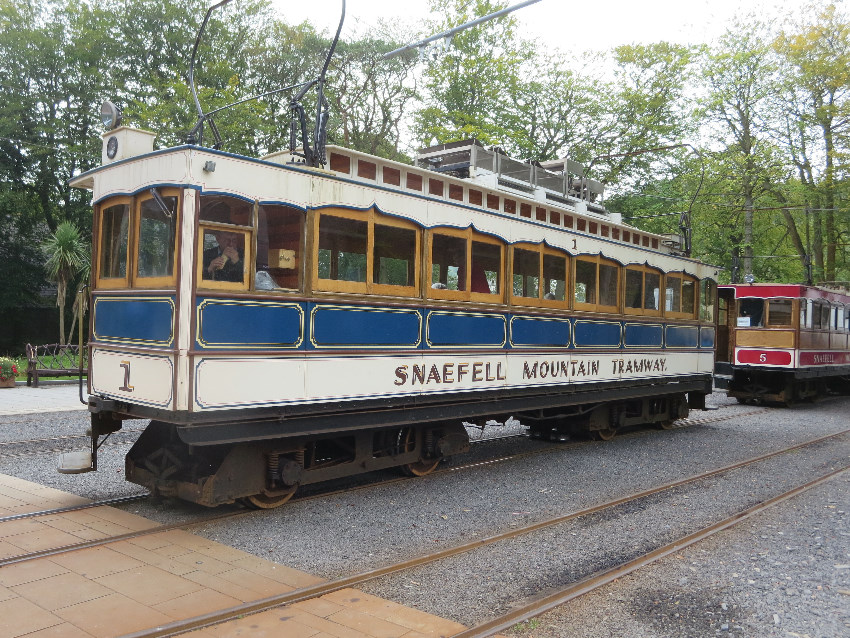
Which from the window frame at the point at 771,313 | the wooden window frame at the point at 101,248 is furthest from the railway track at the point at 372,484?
the window frame at the point at 771,313

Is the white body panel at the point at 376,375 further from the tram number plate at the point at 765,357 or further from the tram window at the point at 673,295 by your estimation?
the tram number plate at the point at 765,357

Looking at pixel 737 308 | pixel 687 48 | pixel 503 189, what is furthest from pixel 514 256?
pixel 687 48

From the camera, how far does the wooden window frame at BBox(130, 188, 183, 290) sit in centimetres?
546

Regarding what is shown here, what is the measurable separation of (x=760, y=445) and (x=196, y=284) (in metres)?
9.20

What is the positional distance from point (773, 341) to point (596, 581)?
47.9ft

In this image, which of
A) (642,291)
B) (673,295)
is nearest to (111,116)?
(642,291)

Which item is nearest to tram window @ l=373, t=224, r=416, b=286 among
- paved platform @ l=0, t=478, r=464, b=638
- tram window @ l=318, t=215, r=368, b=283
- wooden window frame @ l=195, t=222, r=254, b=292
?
tram window @ l=318, t=215, r=368, b=283

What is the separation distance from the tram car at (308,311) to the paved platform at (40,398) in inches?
259

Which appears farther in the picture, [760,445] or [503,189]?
[760,445]

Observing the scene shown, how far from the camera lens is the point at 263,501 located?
247 inches

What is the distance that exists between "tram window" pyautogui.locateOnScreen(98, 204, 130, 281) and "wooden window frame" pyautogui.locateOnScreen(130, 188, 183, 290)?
0.14 meters

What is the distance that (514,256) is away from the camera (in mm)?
8438

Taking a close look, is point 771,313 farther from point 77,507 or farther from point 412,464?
point 77,507

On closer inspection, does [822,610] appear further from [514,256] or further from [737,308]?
[737,308]
